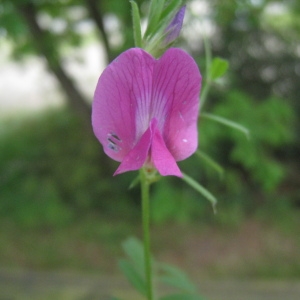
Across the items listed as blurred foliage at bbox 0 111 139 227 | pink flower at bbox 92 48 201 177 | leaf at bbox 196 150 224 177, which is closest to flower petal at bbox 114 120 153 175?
pink flower at bbox 92 48 201 177

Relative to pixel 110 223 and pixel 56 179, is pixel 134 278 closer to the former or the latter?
pixel 110 223

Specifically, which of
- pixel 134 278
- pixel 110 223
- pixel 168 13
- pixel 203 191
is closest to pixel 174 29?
pixel 168 13

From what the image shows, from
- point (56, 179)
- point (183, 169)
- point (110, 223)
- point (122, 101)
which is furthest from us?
point (56, 179)

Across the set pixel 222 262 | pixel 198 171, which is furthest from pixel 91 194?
pixel 222 262

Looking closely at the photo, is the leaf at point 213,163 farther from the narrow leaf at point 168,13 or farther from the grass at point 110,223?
the grass at point 110,223

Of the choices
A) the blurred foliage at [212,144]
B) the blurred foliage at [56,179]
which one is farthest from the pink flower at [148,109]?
the blurred foliage at [56,179]

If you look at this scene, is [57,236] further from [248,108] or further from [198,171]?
[248,108]
